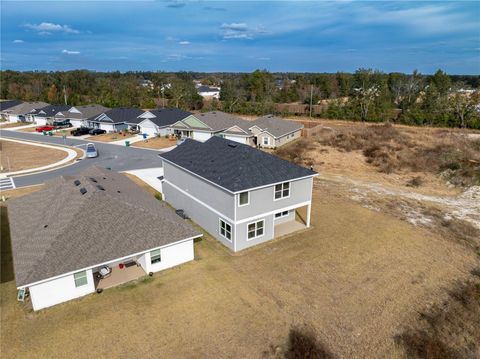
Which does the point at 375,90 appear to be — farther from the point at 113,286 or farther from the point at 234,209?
the point at 113,286

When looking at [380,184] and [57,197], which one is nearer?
[57,197]

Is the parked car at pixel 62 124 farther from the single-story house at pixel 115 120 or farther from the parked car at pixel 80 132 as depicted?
the parked car at pixel 80 132

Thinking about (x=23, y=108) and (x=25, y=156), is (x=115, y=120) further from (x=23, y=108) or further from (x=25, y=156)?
(x=23, y=108)

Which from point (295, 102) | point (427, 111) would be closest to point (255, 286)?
point (427, 111)

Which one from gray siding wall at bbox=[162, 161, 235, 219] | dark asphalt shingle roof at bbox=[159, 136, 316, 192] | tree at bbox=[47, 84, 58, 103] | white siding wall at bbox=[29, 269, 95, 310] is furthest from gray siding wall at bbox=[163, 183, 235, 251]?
tree at bbox=[47, 84, 58, 103]

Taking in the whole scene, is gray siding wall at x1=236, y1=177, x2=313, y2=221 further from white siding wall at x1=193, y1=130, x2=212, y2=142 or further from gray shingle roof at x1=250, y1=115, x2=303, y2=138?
white siding wall at x1=193, y1=130, x2=212, y2=142

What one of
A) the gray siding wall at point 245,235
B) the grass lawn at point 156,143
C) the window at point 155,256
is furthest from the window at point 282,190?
the grass lawn at point 156,143

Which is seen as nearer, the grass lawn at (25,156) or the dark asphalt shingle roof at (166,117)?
the grass lawn at (25,156)
